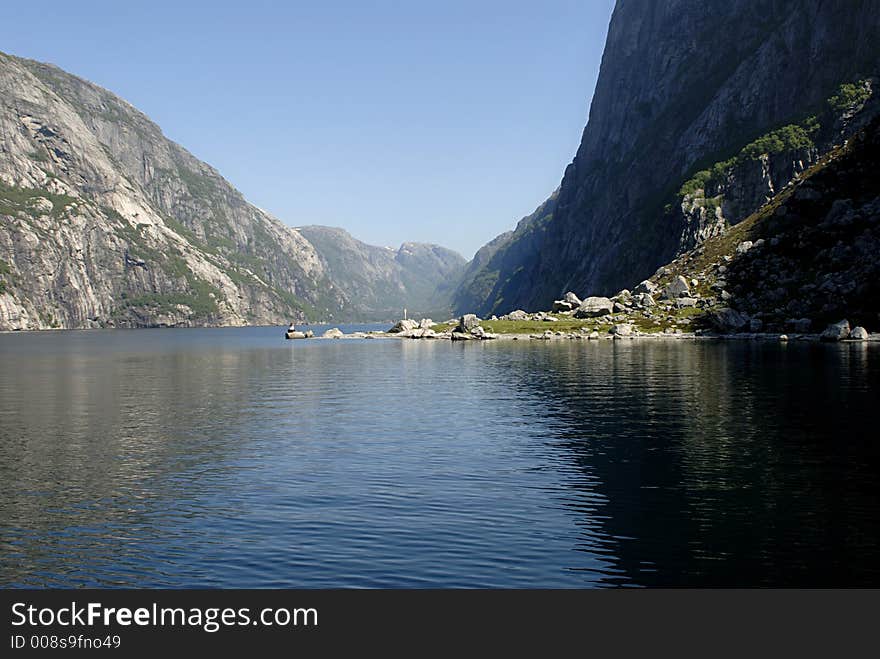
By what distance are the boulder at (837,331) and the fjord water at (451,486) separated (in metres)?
71.9

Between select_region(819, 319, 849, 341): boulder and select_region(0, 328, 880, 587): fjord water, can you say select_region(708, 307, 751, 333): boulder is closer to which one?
select_region(819, 319, 849, 341): boulder

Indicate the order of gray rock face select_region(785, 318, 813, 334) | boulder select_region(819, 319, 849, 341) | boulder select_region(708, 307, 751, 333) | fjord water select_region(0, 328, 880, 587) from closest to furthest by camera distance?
fjord water select_region(0, 328, 880, 587) → boulder select_region(819, 319, 849, 341) → gray rock face select_region(785, 318, 813, 334) → boulder select_region(708, 307, 751, 333)

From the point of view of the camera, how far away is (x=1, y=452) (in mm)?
52812

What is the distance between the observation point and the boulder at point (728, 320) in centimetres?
19125

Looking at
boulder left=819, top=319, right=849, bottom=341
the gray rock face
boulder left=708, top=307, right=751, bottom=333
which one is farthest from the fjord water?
boulder left=708, top=307, right=751, bottom=333

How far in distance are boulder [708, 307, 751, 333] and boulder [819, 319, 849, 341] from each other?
31.4 meters

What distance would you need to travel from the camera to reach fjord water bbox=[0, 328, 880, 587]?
28281 mm

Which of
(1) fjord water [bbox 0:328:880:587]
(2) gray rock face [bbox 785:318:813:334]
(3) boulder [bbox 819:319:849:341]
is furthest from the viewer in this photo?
(2) gray rock face [bbox 785:318:813:334]

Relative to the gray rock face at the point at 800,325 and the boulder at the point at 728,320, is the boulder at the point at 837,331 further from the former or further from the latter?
the boulder at the point at 728,320

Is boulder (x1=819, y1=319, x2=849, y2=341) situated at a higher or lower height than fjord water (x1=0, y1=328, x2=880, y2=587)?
higher
